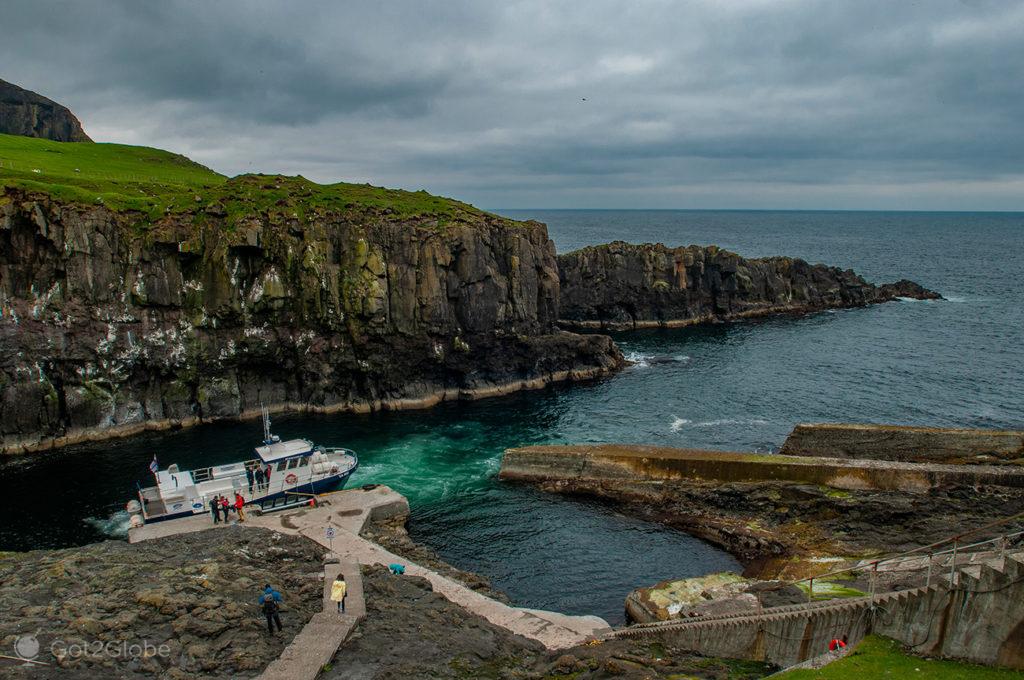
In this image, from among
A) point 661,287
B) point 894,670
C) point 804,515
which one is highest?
point 661,287

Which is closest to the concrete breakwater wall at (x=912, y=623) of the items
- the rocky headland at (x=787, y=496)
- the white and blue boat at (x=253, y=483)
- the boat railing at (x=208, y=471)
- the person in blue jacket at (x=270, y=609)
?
the rocky headland at (x=787, y=496)

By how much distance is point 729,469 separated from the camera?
4806 cm

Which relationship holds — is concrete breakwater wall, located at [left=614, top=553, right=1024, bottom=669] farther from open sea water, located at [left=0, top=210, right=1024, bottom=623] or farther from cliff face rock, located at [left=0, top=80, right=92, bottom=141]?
cliff face rock, located at [left=0, top=80, right=92, bottom=141]

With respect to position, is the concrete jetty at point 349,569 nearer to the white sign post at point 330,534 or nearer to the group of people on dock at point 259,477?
the white sign post at point 330,534

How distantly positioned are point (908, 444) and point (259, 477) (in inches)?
1713

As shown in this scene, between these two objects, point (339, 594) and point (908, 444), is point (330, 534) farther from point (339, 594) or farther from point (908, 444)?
point (908, 444)

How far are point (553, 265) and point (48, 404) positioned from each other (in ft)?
182

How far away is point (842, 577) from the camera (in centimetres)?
3300

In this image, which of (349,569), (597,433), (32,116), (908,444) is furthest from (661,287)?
(32,116)

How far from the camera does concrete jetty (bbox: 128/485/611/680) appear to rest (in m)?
24.1

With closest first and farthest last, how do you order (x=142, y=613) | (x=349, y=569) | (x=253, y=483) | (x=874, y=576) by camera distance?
(x=874, y=576), (x=142, y=613), (x=349, y=569), (x=253, y=483)

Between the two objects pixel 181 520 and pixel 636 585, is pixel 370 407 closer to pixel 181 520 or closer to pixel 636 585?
pixel 181 520

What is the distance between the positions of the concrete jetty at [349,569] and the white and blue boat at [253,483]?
1.08m

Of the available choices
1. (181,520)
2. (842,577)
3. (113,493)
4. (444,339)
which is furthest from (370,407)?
(842,577)
